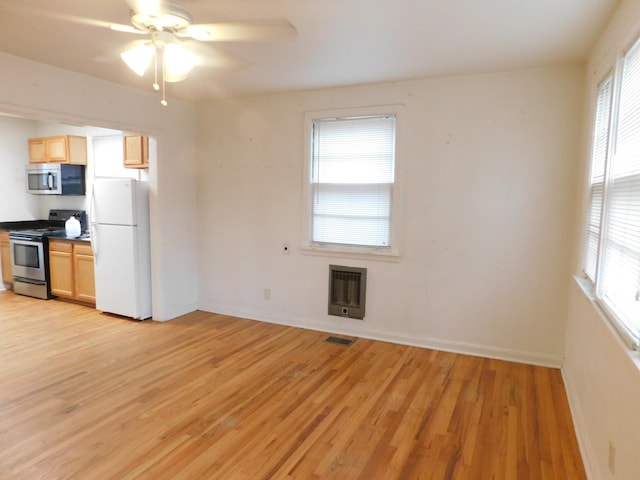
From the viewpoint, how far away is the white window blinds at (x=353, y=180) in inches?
153

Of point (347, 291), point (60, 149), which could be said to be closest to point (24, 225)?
point (60, 149)

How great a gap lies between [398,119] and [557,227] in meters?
1.68

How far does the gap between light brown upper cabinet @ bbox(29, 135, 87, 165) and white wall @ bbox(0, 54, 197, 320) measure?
6.71 ft

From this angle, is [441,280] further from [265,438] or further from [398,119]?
[265,438]

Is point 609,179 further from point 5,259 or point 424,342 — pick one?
point 5,259

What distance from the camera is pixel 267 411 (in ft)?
8.71

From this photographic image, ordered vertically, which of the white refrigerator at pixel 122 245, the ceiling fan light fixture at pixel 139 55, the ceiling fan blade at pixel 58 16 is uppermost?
the ceiling fan blade at pixel 58 16

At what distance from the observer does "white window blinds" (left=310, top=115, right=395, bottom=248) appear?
12.7 ft

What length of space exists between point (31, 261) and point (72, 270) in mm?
806

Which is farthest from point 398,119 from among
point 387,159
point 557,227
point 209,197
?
point 209,197

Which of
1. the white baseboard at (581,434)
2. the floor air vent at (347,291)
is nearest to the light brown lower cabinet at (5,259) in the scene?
the floor air vent at (347,291)

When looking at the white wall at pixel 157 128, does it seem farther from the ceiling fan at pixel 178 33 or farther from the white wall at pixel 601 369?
the white wall at pixel 601 369

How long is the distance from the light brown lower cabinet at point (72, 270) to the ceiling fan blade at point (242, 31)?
348 cm

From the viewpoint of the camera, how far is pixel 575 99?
10.4 feet
